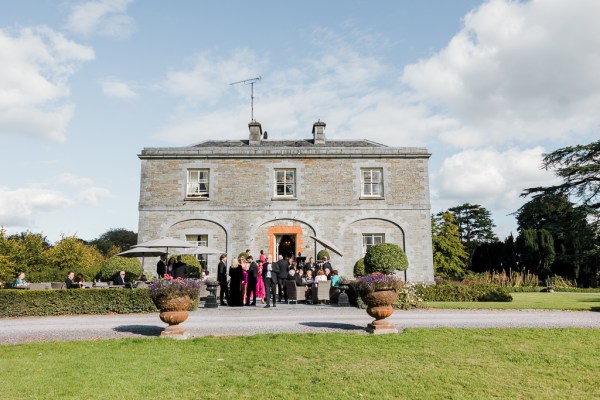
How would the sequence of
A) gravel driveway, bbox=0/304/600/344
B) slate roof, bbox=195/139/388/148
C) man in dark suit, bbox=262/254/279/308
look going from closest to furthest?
gravel driveway, bbox=0/304/600/344 → man in dark suit, bbox=262/254/279/308 → slate roof, bbox=195/139/388/148

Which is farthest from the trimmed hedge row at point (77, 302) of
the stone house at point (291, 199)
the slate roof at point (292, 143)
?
the slate roof at point (292, 143)

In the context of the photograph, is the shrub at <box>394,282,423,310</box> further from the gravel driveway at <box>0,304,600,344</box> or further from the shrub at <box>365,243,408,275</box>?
the shrub at <box>365,243,408,275</box>

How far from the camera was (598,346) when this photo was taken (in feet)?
24.5

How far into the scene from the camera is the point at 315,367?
243 inches

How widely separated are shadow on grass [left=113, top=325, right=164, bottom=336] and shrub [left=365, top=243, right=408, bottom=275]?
955cm

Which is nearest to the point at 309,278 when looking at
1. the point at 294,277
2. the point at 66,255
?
the point at 294,277

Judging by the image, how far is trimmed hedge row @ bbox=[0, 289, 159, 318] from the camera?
12.6m

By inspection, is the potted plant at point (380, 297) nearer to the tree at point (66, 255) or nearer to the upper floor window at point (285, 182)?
the upper floor window at point (285, 182)

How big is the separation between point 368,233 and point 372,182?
263cm

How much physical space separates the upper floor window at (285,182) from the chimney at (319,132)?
11.0 feet

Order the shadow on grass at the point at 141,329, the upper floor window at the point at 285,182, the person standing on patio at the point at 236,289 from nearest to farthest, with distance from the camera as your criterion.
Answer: the shadow on grass at the point at 141,329 < the person standing on patio at the point at 236,289 < the upper floor window at the point at 285,182

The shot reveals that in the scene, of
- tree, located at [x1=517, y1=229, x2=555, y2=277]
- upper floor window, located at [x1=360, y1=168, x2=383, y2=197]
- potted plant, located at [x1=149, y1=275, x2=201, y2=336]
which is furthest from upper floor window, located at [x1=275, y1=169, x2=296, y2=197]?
tree, located at [x1=517, y1=229, x2=555, y2=277]

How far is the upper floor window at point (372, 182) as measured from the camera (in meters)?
22.2

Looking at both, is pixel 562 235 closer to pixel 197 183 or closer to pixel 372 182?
pixel 372 182
